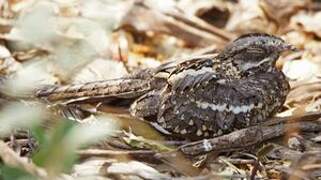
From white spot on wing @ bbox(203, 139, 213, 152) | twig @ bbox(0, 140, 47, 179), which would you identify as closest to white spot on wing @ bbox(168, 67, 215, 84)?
white spot on wing @ bbox(203, 139, 213, 152)

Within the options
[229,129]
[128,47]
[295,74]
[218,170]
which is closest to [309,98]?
[295,74]

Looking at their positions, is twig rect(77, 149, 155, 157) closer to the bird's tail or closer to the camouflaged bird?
the camouflaged bird

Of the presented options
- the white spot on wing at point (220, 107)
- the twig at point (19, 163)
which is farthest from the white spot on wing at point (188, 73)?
the twig at point (19, 163)

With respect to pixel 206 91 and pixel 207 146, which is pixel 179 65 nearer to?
pixel 206 91

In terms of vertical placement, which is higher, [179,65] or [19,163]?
[179,65]

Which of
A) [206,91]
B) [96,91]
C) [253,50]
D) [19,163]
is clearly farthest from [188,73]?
[19,163]

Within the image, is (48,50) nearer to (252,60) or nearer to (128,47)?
(128,47)
